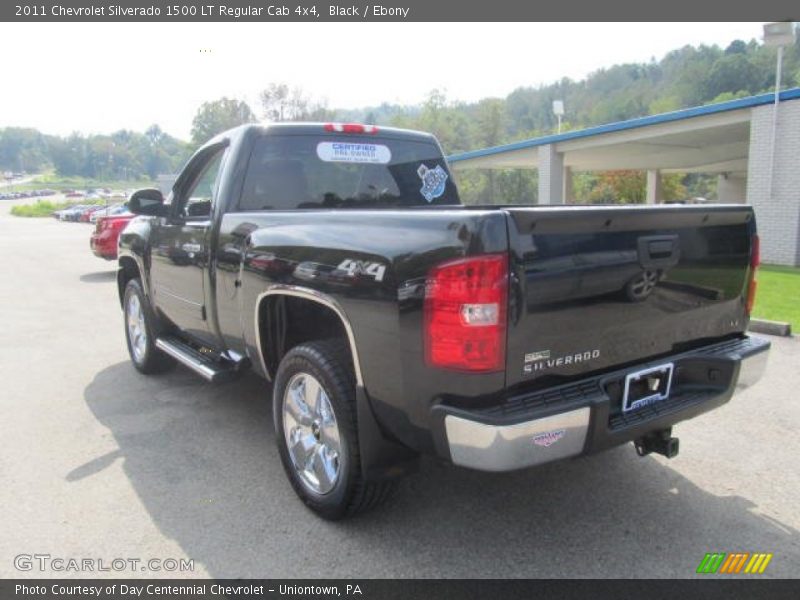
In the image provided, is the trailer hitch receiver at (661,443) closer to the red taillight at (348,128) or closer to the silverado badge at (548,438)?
the silverado badge at (548,438)

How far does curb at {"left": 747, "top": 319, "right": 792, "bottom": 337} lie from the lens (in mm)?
6607

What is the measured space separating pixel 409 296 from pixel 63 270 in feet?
47.0

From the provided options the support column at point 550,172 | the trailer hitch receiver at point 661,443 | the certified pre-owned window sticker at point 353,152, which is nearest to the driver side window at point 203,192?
the certified pre-owned window sticker at point 353,152

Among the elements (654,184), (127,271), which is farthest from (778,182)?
(654,184)

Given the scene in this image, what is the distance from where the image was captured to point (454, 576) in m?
2.64

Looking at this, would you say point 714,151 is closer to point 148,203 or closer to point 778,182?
point 778,182

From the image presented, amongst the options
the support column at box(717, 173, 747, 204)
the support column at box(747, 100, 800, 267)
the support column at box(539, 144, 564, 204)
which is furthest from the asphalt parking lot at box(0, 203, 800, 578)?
the support column at box(717, 173, 747, 204)

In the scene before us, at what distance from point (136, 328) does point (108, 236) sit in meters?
8.51

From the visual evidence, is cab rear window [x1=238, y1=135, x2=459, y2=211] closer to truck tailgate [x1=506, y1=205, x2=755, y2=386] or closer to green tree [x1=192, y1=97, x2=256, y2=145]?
truck tailgate [x1=506, y1=205, x2=755, y2=386]

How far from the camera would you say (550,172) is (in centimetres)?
1950

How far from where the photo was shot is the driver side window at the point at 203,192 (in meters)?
4.34

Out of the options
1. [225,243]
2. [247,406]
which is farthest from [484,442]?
[247,406]

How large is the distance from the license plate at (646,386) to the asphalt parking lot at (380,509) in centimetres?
67

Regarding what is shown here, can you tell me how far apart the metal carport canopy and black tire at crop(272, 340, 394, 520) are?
42.6 feet
